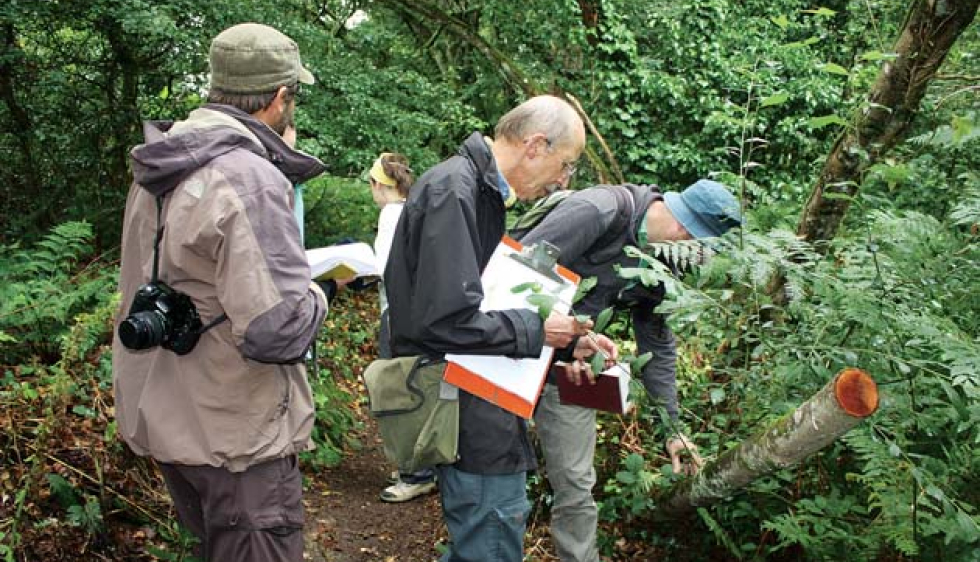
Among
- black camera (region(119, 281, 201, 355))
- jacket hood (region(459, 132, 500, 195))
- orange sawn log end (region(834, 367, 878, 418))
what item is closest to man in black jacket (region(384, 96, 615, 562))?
jacket hood (region(459, 132, 500, 195))

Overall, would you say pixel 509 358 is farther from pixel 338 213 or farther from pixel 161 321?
pixel 338 213

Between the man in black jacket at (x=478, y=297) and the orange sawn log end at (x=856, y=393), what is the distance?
2.89 feet

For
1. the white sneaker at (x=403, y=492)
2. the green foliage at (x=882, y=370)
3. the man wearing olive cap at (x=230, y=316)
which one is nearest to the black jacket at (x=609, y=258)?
the green foliage at (x=882, y=370)

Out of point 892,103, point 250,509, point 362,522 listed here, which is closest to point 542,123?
point 250,509

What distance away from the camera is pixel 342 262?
3176 mm

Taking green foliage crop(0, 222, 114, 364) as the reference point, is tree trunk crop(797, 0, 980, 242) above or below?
above

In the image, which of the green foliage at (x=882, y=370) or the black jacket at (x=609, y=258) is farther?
the black jacket at (x=609, y=258)

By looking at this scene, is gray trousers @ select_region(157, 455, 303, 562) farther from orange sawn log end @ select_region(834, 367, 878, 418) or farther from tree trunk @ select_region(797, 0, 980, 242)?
tree trunk @ select_region(797, 0, 980, 242)

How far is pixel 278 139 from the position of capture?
2.58m

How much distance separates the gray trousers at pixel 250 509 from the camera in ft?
7.95

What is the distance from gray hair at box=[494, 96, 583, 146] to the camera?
2.98 metres

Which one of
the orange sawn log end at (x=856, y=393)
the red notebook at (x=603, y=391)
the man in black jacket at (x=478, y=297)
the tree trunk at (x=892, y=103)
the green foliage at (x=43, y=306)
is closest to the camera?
the orange sawn log end at (x=856, y=393)

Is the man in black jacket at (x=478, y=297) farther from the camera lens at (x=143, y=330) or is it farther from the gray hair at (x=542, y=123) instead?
the camera lens at (x=143, y=330)

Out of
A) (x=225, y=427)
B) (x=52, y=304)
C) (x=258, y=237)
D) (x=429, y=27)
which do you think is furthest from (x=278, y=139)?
(x=429, y=27)
